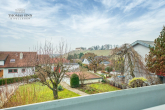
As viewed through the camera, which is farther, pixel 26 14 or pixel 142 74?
pixel 142 74

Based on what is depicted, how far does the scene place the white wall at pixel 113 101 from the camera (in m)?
1.44

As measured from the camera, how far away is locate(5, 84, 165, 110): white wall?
4.74 ft

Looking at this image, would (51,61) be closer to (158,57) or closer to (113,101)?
(113,101)

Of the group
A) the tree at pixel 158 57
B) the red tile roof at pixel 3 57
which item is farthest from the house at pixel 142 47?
the red tile roof at pixel 3 57

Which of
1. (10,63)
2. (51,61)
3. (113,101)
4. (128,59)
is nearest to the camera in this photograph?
(113,101)

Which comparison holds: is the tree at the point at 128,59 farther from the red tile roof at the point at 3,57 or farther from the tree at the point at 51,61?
the red tile roof at the point at 3,57

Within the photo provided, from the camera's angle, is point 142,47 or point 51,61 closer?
point 51,61

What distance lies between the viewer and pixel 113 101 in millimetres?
1900

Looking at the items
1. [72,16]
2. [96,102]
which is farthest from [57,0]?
[96,102]

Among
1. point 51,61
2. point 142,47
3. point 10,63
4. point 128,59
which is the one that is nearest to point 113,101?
point 51,61

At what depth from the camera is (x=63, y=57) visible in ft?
17.0

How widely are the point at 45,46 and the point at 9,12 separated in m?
3.08

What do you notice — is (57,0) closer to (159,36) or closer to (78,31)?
(78,31)

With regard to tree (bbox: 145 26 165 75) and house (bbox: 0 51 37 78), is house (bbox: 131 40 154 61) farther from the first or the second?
house (bbox: 0 51 37 78)
